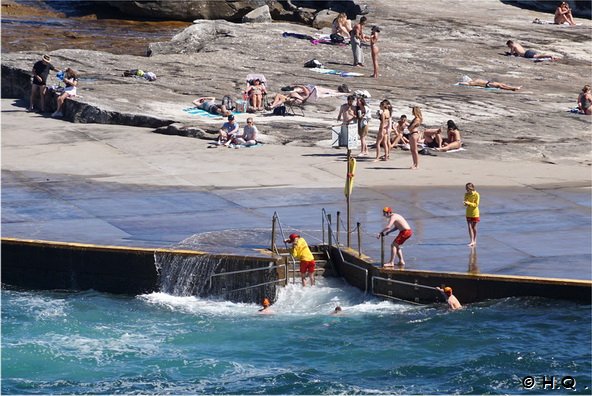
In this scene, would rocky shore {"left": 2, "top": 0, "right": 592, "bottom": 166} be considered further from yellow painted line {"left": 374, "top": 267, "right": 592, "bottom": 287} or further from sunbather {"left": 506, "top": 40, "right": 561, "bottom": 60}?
yellow painted line {"left": 374, "top": 267, "right": 592, "bottom": 287}

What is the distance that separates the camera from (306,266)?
24500 mm

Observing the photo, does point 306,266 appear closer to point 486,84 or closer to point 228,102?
point 228,102

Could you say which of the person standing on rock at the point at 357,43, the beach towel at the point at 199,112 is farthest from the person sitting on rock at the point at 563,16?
the beach towel at the point at 199,112

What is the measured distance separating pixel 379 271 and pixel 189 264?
136 inches

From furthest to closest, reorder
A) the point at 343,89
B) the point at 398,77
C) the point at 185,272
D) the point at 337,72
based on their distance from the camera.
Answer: the point at 398,77 < the point at 337,72 < the point at 343,89 < the point at 185,272

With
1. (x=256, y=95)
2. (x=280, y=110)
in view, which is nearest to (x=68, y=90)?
(x=256, y=95)

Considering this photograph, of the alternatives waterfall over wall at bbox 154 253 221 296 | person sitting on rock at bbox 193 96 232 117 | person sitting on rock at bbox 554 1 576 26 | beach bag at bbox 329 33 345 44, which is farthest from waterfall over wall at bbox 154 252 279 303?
person sitting on rock at bbox 554 1 576 26

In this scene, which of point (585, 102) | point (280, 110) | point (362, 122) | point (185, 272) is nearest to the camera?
point (185, 272)

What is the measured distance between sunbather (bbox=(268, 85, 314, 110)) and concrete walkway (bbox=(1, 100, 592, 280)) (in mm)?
3159

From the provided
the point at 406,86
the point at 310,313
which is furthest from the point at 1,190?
the point at 406,86

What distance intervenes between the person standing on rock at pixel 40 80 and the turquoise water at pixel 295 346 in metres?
13.2

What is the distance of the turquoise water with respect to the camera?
2083cm

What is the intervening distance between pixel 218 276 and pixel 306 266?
5.26 feet

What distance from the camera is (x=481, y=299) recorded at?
2345cm
